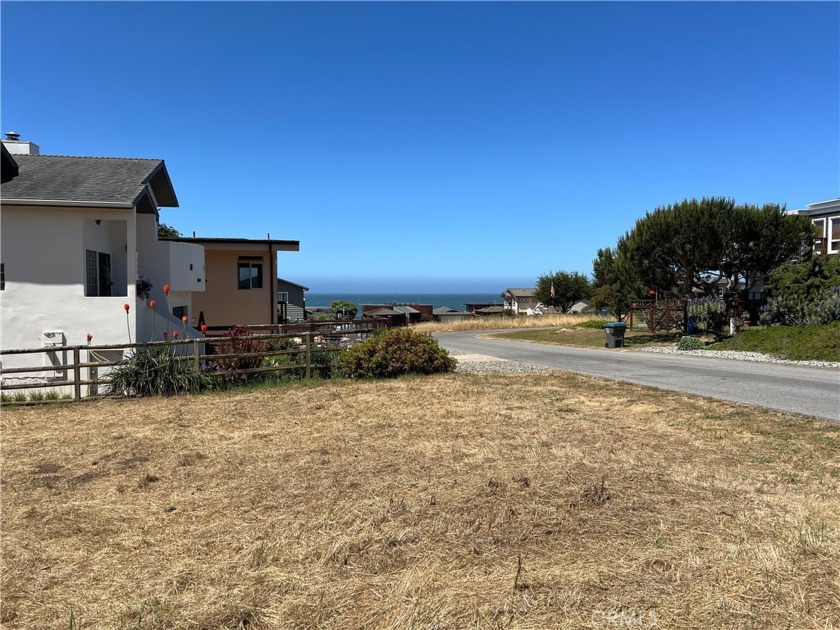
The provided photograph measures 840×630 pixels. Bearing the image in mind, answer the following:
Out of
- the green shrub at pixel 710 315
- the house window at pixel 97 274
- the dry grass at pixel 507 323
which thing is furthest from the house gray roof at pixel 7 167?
the dry grass at pixel 507 323

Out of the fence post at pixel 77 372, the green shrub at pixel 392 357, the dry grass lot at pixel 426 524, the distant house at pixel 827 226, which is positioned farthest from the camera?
the distant house at pixel 827 226

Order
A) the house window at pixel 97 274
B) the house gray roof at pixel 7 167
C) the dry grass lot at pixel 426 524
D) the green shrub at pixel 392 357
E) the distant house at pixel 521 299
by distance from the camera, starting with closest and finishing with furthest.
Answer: the dry grass lot at pixel 426 524, the house gray roof at pixel 7 167, the green shrub at pixel 392 357, the house window at pixel 97 274, the distant house at pixel 521 299

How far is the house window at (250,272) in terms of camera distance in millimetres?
24438

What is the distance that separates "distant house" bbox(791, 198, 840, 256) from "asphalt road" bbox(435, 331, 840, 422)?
16.0m

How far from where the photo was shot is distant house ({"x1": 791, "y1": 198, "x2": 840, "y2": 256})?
28.8 m

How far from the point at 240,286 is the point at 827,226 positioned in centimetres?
3020

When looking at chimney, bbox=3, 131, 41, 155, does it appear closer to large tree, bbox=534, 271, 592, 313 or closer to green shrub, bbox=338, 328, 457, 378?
green shrub, bbox=338, 328, 457, 378

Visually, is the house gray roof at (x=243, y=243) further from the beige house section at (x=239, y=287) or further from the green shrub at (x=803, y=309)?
the green shrub at (x=803, y=309)

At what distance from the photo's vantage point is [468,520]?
185 inches

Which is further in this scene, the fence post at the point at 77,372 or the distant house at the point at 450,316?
the distant house at the point at 450,316

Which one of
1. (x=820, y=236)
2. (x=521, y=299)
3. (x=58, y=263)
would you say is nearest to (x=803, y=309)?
(x=820, y=236)

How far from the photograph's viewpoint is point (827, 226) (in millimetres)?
29406

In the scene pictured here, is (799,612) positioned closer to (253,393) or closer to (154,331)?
(253,393)

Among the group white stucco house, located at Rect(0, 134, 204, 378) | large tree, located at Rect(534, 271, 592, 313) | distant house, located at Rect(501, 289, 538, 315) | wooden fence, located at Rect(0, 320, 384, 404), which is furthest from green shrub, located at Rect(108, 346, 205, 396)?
distant house, located at Rect(501, 289, 538, 315)
